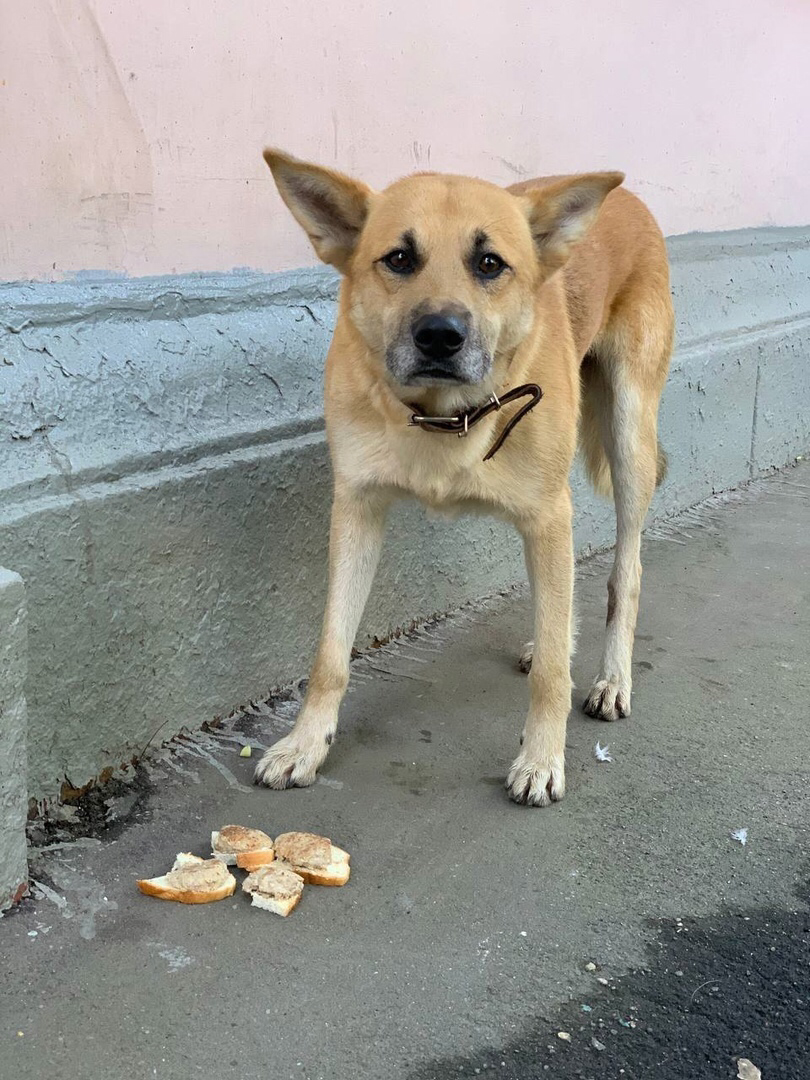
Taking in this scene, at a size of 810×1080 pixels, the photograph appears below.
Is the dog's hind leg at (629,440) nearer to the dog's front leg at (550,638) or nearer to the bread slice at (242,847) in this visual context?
the dog's front leg at (550,638)

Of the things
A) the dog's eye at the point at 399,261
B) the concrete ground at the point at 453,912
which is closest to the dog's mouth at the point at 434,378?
the dog's eye at the point at 399,261

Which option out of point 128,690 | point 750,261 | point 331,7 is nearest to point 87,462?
point 128,690

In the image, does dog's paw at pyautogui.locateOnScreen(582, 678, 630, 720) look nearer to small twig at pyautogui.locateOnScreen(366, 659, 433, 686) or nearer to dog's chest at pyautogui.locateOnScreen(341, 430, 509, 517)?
small twig at pyautogui.locateOnScreen(366, 659, 433, 686)

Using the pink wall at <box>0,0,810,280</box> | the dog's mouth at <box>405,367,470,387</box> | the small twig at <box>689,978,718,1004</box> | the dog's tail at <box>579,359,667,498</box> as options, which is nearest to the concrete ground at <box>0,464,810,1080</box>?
the small twig at <box>689,978,718,1004</box>

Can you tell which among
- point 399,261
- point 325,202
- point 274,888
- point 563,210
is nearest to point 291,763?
point 274,888

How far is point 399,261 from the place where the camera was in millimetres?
2793

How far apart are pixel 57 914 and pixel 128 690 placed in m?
0.68

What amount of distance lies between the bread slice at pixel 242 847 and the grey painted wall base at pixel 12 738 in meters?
0.43

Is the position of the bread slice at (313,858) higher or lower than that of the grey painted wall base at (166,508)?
lower

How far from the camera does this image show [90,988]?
222 centimetres

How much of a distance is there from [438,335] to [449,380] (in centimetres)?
12

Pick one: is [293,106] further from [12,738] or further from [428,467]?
[12,738]

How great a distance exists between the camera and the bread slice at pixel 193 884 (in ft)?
8.19

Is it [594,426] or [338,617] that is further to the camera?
[594,426]
